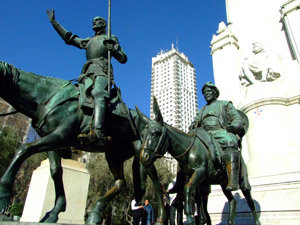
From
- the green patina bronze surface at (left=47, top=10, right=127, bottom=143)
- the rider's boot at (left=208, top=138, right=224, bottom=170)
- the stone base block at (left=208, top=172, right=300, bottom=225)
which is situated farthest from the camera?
the stone base block at (left=208, top=172, right=300, bottom=225)

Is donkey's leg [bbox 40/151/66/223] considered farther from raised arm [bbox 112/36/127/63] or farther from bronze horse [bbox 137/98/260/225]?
raised arm [bbox 112/36/127/63]

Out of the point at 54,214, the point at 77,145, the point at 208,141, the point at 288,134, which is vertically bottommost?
the point at 54,214

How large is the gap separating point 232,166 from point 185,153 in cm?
111

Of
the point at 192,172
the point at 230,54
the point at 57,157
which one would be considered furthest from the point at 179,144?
the point at 230,54

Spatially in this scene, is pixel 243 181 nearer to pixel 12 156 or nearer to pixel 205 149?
pixel 205 149

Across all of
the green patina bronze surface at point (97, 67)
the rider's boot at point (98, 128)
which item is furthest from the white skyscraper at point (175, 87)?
the rider's boot at point (98, 128)

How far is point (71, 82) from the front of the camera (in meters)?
4.72

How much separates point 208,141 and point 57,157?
314 centimetres

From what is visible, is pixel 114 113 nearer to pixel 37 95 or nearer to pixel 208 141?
pixel 37 95

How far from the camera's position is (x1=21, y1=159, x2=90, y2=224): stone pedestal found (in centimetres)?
639

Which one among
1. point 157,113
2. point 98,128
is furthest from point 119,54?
point 98,128

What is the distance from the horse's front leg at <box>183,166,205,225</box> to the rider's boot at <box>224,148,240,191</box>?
696 mm

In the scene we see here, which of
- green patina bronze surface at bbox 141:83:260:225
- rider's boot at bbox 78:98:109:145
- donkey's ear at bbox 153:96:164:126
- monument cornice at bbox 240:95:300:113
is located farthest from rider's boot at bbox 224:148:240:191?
monument cornice at bbox 240:95:300:113

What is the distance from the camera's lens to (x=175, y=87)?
4764 inches
